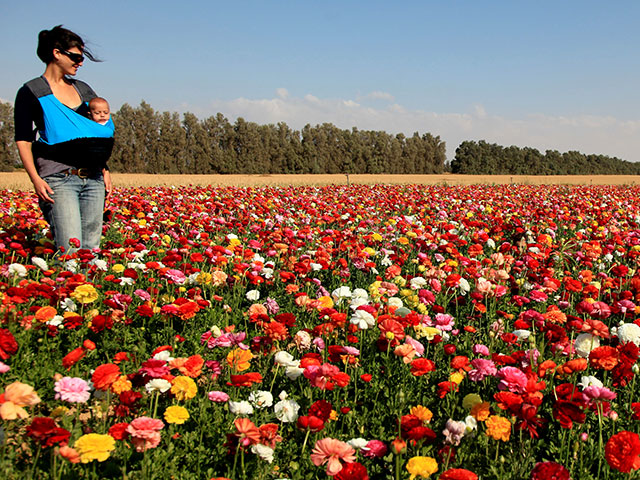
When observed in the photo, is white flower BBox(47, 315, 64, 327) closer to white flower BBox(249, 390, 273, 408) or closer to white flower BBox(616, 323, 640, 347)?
white flower BBox(249, 390, 273, 408)

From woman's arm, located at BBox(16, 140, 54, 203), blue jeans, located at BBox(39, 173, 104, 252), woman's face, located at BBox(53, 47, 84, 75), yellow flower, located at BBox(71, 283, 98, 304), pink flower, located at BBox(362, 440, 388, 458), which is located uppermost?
woman's face, located at BBox(53, 47, 84, 75)

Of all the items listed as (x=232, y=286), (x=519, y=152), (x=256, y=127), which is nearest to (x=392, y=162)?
(x=256, y=127)

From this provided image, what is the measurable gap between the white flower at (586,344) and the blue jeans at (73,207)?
3.71 m

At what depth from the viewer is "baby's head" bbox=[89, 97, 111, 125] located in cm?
387

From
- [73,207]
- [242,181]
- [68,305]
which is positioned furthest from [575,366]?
[242,181]

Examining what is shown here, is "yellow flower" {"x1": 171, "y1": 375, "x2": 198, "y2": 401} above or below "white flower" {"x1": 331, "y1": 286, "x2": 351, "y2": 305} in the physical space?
below

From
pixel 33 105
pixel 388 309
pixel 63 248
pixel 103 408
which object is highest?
pixel 33 105

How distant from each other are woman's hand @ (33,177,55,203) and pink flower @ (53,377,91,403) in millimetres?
2531

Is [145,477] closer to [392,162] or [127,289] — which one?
[127,289]

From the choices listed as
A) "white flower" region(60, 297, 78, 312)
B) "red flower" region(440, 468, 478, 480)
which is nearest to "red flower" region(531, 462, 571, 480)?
"red flower" region(440, 468, 478, 480)

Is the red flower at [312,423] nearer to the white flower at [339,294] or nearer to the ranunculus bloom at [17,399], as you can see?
the ranunculus bloom at [17,399]

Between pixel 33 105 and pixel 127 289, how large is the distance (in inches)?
62.7

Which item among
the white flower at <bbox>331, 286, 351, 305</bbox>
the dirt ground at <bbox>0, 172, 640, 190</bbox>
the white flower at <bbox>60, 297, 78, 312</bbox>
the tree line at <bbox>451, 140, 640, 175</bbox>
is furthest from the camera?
the tree line at <bbox>451, 140, 640, 175</bbox>

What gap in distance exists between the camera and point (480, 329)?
3283 millimetres
